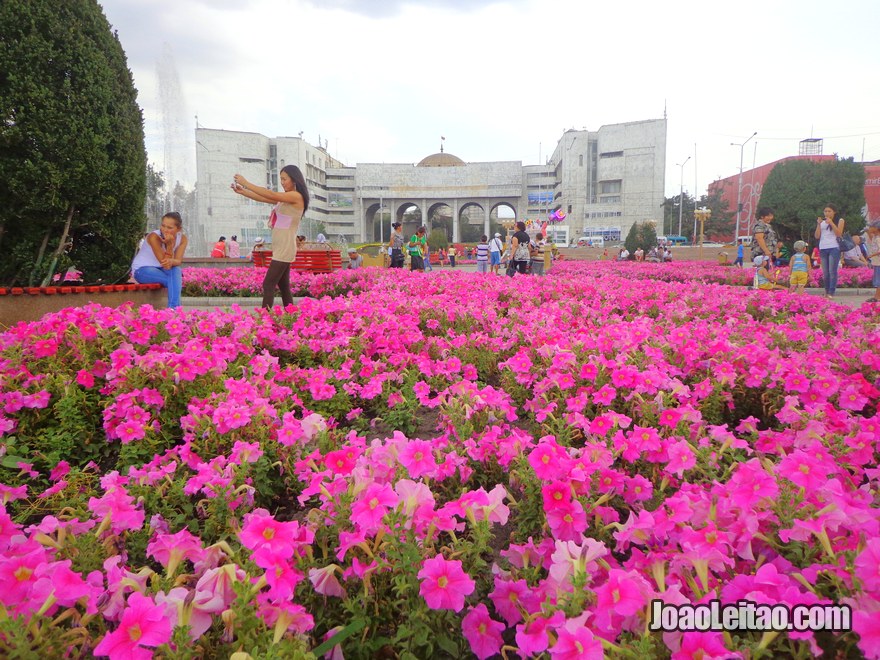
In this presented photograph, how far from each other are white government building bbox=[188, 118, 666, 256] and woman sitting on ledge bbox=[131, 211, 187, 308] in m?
61.6

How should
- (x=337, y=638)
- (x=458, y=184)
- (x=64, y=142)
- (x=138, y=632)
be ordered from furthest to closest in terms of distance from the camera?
(x=458, y=184) < (x=64, y=142) < (x=337, y=638) < (x=138, y=632)

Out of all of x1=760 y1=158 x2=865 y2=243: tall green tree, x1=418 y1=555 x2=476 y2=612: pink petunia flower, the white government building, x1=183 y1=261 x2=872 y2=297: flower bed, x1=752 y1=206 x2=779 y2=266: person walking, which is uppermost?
the white government building

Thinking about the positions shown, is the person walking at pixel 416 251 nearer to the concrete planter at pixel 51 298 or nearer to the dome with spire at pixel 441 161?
the concrete planter at pixel 51 298

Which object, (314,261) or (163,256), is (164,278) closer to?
(163,256)

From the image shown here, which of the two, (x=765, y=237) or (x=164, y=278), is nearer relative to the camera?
(x=164, y=278)

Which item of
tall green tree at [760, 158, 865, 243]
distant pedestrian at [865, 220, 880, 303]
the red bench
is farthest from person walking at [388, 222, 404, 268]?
tall green tree at [760, 158, 865, 243]

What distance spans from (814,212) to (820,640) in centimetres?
4192

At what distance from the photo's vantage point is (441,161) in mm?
88688

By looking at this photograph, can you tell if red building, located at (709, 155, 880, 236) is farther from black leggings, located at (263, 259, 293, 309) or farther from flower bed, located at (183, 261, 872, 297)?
black leggings, located at (263, 259, 293, 309)

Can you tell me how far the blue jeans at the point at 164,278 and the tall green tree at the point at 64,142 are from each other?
42 cm

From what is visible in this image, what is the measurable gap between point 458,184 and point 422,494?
8459 centimetres

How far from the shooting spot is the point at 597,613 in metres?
1.13

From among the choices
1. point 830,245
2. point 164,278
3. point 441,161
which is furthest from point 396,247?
point 441,161

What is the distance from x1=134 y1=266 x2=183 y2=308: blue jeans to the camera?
19.3ft
